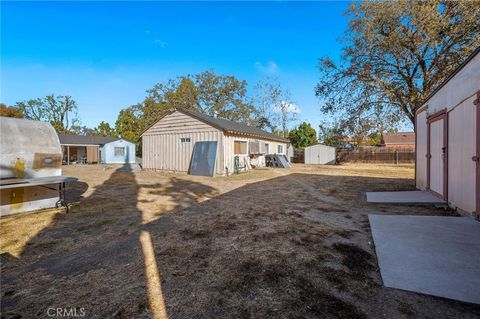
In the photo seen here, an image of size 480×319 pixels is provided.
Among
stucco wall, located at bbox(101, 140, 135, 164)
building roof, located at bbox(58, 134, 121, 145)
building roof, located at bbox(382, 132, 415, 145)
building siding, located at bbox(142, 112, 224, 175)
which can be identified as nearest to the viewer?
building siding, located at bbox(142, 112, 224, 175)

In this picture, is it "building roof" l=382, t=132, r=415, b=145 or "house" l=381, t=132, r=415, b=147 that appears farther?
"building roof" l=382, t=132, r=415, b=145

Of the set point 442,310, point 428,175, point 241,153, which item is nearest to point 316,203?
point 428,175

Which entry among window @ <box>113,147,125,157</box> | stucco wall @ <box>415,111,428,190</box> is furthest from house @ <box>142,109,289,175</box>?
window @ <box>113,147,125,157</box>

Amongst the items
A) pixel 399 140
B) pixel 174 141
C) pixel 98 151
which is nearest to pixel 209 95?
pixel 98 151

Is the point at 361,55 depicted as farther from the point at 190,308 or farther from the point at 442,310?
the point at 190,308

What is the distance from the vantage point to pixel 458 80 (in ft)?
15.6

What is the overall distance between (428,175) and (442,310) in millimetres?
6323

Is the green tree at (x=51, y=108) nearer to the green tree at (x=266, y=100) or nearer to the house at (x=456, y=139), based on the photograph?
the green tree at (x=266, y=100)

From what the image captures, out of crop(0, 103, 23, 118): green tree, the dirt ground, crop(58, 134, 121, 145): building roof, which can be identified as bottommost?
the dirt ground

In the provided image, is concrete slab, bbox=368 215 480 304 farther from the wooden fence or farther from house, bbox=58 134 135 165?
house, bbox=58 134 135 165

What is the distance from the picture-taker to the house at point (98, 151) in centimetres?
2547

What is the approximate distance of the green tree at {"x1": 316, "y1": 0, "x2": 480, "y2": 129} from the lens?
1159cm

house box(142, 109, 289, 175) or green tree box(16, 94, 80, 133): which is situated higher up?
green tree box(16, 94, 80, 133)

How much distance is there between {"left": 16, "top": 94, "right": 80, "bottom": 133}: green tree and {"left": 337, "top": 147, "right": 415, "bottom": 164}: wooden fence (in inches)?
1769
